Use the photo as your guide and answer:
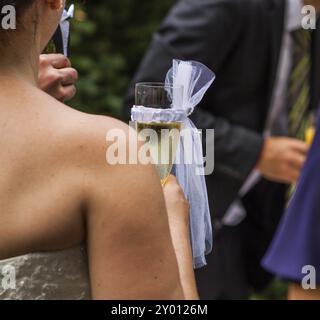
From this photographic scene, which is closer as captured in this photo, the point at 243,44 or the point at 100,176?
the point at 100,176

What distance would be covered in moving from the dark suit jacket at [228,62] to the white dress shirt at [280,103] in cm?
4

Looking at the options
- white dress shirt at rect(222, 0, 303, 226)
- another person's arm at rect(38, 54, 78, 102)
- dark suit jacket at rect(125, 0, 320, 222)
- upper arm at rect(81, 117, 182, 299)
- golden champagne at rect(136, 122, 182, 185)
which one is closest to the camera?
upper arm at rect(81, 117, 182, 299)

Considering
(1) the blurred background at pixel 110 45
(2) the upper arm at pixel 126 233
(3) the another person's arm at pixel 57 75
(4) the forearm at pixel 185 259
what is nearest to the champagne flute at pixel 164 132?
(4) the forearm at pixel 185 259

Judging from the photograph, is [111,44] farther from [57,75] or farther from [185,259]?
[185,259]

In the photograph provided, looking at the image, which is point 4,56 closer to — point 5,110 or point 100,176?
point 5,110

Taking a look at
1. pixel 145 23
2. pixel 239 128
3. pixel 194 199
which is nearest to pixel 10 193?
→ pixel 194 199

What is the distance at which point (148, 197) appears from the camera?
1606 mm

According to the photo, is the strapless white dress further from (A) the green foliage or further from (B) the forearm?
(A) the green foliage

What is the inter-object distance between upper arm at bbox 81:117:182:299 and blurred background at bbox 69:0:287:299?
15.3 feet

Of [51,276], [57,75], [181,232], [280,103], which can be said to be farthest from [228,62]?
[51,276]

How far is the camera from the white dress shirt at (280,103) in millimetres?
3944

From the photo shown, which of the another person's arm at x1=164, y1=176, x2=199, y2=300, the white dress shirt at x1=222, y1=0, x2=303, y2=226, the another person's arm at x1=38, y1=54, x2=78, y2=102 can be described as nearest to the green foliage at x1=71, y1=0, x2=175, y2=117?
the white dress shirt at x1=222, y1=0, x2=303, y2=226

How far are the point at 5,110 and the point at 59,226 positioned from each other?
23 cm

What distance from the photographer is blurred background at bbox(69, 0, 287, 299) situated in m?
6.35
